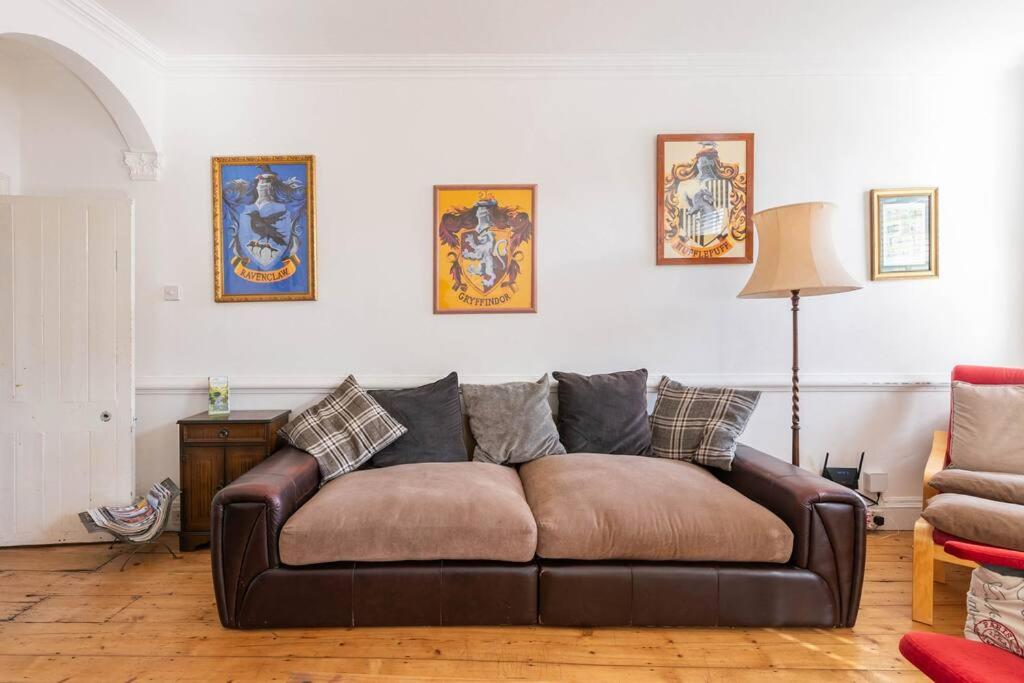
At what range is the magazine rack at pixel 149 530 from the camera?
245 cm

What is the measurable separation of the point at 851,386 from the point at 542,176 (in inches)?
93.9

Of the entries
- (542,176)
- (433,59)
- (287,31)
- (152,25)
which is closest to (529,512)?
(542,176)

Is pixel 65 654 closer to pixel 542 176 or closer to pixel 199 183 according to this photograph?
pixel 199 183

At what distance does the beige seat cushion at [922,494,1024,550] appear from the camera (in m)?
1.90

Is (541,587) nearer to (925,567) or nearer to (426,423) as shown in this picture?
(426,423)

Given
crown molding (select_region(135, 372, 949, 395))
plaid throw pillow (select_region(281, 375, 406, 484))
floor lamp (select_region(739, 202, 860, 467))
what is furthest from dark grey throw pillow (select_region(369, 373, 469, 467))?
floor lamp (select_region(739, 202, 860, 467))

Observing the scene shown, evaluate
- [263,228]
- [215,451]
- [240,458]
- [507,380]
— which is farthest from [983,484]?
[263,228]

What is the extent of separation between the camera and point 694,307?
121 inches

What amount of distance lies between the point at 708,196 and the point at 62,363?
13.1 ft

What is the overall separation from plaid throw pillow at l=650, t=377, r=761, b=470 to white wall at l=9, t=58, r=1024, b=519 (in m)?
0.38

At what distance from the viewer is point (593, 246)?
3.07m

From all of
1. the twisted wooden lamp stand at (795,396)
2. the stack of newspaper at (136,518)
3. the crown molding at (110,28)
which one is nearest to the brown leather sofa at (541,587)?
the twisted wooden lamp stand at (795,396)

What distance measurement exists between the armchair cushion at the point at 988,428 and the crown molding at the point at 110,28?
503 cm

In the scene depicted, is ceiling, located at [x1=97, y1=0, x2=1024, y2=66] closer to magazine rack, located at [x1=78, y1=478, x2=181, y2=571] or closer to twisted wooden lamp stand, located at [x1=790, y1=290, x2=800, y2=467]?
twisted wooden lamp stand, located at [x1=790, y1=290, x2=800, y2=467]
